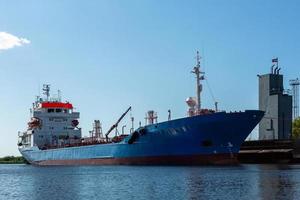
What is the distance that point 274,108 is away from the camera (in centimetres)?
7931

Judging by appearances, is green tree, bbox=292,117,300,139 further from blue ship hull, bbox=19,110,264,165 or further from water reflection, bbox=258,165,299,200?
water reflection, bbox=258,165,299,200

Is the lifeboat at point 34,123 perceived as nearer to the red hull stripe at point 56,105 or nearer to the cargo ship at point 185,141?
the red hull stripe at point 56,105

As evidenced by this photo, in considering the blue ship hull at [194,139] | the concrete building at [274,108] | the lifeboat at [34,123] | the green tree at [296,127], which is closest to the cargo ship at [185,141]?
the blue ship hull at [194,139]

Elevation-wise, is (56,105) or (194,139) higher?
(56,105)

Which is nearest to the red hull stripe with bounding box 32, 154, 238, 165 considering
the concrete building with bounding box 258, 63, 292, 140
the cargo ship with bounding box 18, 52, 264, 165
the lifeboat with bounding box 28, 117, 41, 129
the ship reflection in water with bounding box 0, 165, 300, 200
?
the cargo ship with bounding box 18, 52, 264, 165

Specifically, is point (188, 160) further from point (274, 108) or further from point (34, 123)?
point (34, 123)

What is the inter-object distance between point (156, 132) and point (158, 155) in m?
2.39

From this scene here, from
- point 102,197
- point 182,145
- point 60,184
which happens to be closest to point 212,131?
point 182,145

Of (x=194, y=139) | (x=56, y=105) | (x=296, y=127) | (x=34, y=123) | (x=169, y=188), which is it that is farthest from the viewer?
(x=296, y=127)

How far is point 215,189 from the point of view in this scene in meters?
31.5

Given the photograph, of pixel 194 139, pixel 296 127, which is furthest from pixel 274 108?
pixel 194 139

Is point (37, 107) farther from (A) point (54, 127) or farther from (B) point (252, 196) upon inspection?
(B) point (252, 196)

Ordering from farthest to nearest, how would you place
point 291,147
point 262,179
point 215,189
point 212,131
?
point 291,147
point 212,131
point 262,179
point 215,189

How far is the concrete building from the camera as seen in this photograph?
79.0 meters
